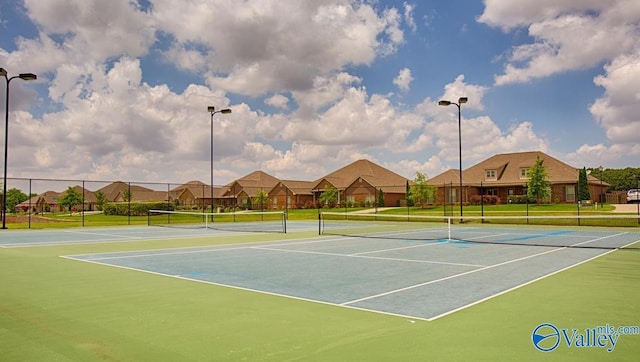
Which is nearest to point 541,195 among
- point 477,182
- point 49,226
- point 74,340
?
point 477,182

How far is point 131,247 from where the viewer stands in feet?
51.5

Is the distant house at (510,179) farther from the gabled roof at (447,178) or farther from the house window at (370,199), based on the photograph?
the house window at (370,199)

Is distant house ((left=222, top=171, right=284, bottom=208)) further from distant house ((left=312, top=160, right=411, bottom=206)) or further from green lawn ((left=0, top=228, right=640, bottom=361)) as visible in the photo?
green lawn ((left=0, top=228, right=640, bottom=361))

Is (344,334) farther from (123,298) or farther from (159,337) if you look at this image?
(123,298)

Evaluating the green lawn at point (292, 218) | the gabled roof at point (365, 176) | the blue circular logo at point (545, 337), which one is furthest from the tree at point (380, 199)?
the blue circular logo at point (545, 337)

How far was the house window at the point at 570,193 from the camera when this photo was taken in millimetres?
52562

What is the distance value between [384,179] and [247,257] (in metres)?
61.7

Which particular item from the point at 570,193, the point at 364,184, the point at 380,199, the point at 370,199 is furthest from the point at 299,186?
the point at 570,193

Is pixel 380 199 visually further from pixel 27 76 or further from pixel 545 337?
pixel 545 337

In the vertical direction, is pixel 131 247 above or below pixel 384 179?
below

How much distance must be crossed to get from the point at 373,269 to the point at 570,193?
4962cm

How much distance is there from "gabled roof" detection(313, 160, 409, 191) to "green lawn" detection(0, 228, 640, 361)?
5973 centimetres

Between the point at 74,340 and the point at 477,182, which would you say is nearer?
the point at 74,340

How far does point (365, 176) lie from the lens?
7119 cm
